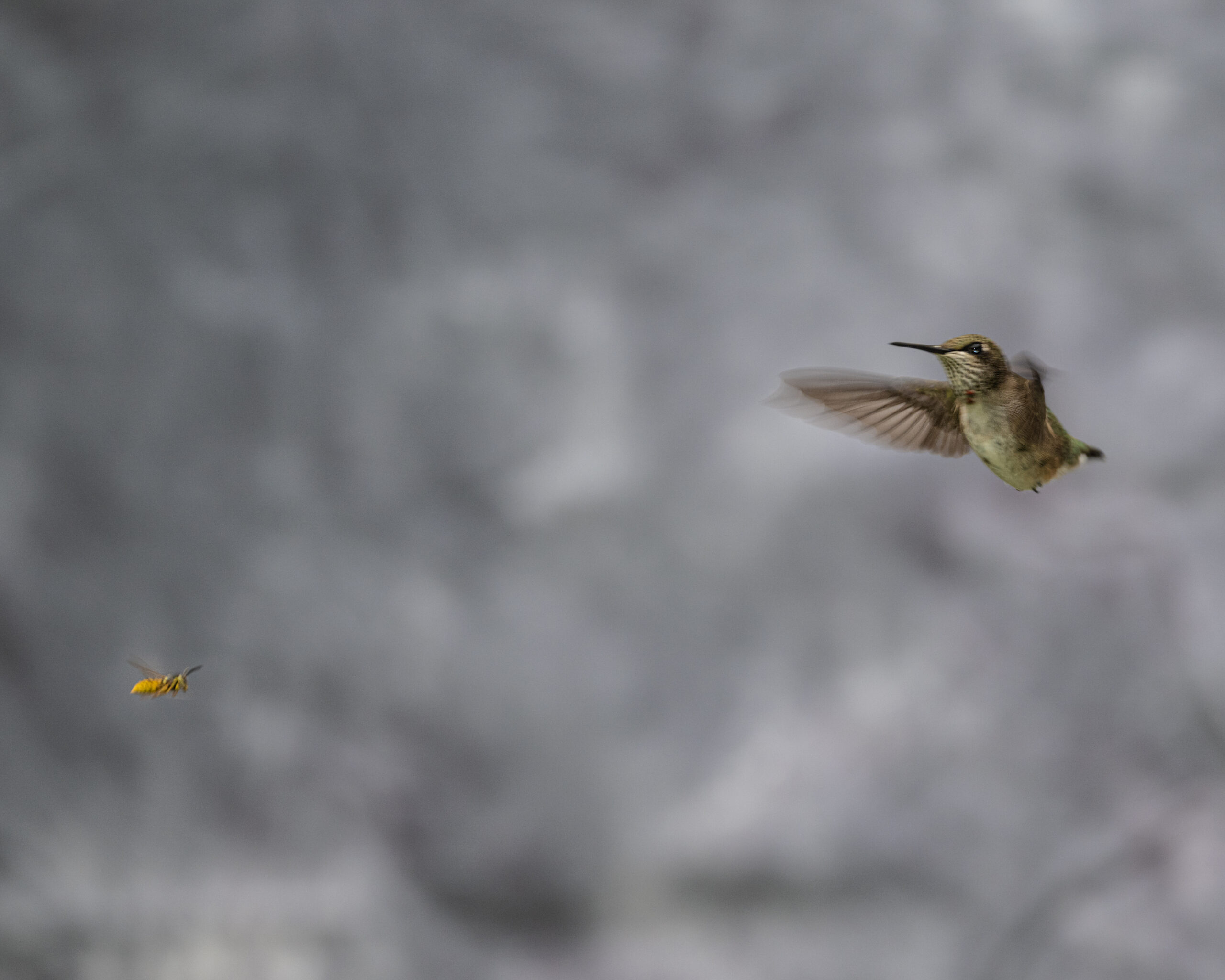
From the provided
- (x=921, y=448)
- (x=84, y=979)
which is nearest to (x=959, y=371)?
(x=921, y=448)

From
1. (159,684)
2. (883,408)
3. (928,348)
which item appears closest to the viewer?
(928,348)

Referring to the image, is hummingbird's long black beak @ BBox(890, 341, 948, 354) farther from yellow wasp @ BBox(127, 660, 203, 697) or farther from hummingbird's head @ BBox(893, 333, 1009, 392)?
yellow wasp @ BBox(127, 660, 203, 697)

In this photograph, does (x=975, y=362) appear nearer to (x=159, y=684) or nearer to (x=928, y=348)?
(x=928, y=348)

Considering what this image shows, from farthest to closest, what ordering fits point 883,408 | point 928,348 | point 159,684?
point 159,684 → point 883,408 → point 928,348

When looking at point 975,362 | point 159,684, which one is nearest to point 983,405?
point 975,362

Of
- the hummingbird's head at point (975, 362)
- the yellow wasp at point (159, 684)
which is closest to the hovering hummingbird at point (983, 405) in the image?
the hummingbird's head at point (975, 362)

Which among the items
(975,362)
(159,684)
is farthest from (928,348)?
(159,684)

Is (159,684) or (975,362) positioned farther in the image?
(159,684)
